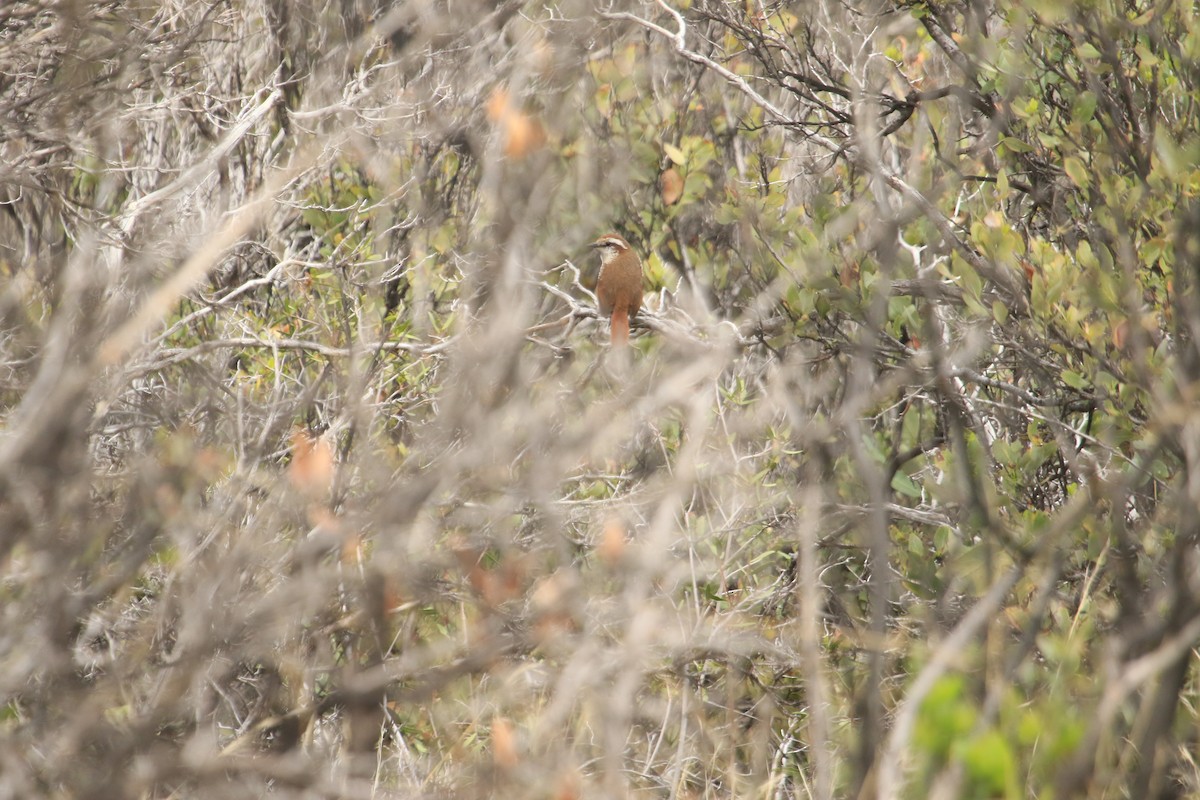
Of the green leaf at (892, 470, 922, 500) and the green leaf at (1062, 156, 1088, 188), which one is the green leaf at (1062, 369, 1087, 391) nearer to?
the green leaf at (1062, 156, 1088, 188)

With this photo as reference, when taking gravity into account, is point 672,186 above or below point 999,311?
below

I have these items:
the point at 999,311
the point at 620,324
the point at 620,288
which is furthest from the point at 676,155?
the point at 999,311

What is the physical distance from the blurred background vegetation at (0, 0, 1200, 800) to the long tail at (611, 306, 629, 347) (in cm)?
14

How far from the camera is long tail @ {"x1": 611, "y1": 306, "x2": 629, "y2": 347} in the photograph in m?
5.81

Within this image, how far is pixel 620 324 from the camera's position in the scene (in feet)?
19.4

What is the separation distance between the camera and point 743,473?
16.9 ft

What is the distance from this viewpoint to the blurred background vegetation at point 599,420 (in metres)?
1.79

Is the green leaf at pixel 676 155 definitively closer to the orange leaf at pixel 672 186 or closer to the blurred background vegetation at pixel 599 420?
the blurred background vegetation at pixel 599 420

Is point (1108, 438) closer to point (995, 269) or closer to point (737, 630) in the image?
point (995, 269)

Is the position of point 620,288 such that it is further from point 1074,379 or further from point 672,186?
point 1074,379

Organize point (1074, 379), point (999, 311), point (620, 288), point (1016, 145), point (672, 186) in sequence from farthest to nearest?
point (672, 186) < point (620, 288) < point (1016, 145) < point (999, 311) < point (1074, 379)

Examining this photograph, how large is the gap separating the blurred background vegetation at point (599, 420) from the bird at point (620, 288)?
0.55 ft

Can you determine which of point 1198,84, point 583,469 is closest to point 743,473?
point 583,469

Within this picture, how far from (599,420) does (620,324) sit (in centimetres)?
391
